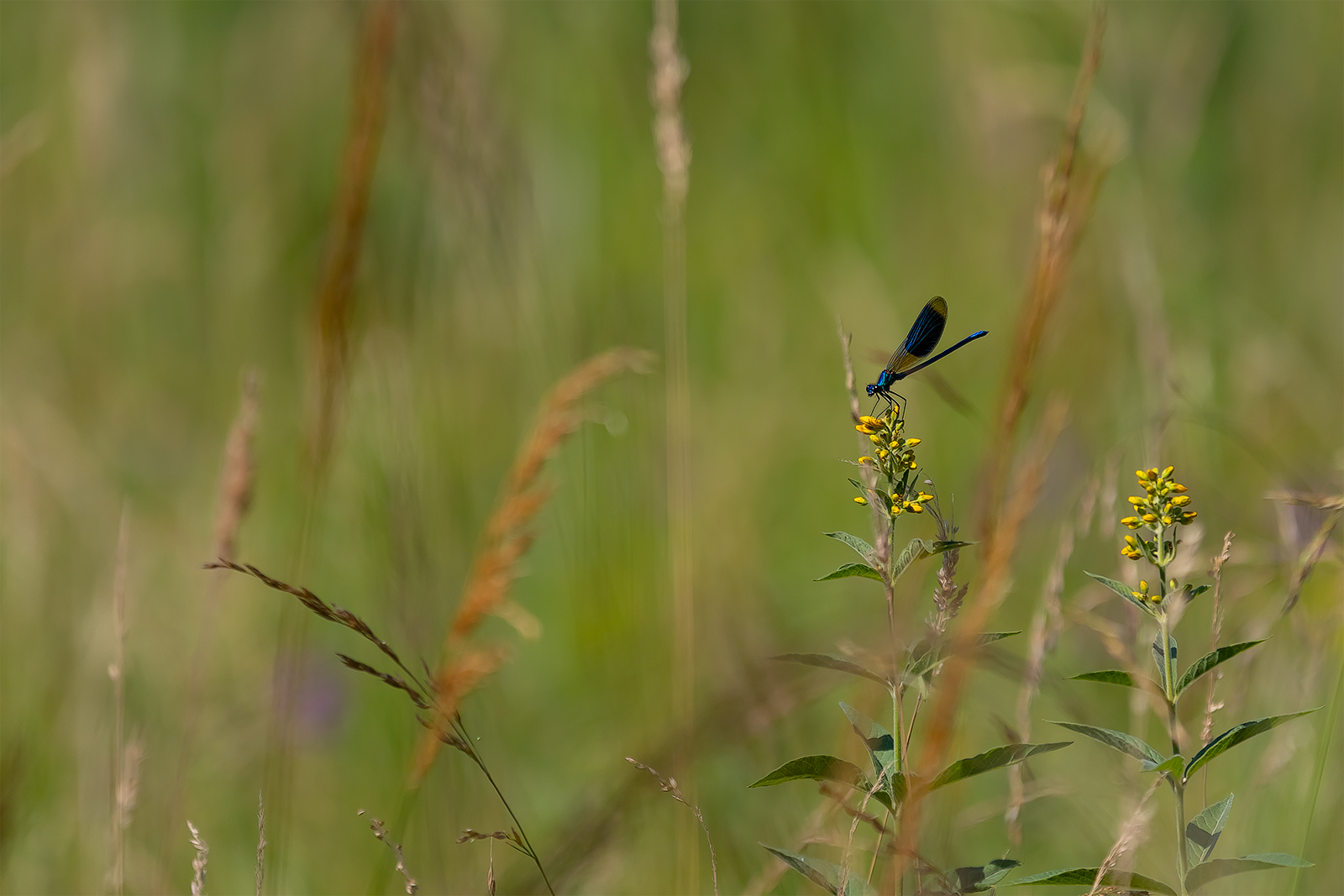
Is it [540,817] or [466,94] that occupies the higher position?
[466,94]

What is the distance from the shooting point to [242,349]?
4.44 m

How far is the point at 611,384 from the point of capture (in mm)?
3459

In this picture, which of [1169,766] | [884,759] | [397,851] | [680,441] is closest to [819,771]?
[884,759]

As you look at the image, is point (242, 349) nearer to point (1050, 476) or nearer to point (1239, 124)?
point (1050, 476)

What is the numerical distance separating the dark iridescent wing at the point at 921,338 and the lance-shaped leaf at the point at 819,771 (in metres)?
0.49

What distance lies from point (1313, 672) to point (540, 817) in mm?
1661

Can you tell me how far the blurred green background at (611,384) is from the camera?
2.29 meters

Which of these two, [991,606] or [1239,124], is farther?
[1239,124]

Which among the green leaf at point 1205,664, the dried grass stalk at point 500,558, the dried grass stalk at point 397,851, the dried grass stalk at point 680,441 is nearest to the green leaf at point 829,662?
the green leaf at point 1205,664

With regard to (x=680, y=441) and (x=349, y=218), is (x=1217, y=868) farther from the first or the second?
(x=349, y=218)

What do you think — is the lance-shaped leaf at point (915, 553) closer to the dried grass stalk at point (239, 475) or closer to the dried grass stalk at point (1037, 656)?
the dried grass stalk at point (1037, 656)

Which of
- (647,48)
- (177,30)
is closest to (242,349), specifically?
(177,30)

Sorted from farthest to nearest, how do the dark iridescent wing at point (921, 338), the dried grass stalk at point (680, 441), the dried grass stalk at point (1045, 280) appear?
the dried grass stalk at point (680, 441) < the dried grass stalk at point (1045, 280) < the dark iridescent wing at point (921, 338)

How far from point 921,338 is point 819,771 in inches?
22.0
